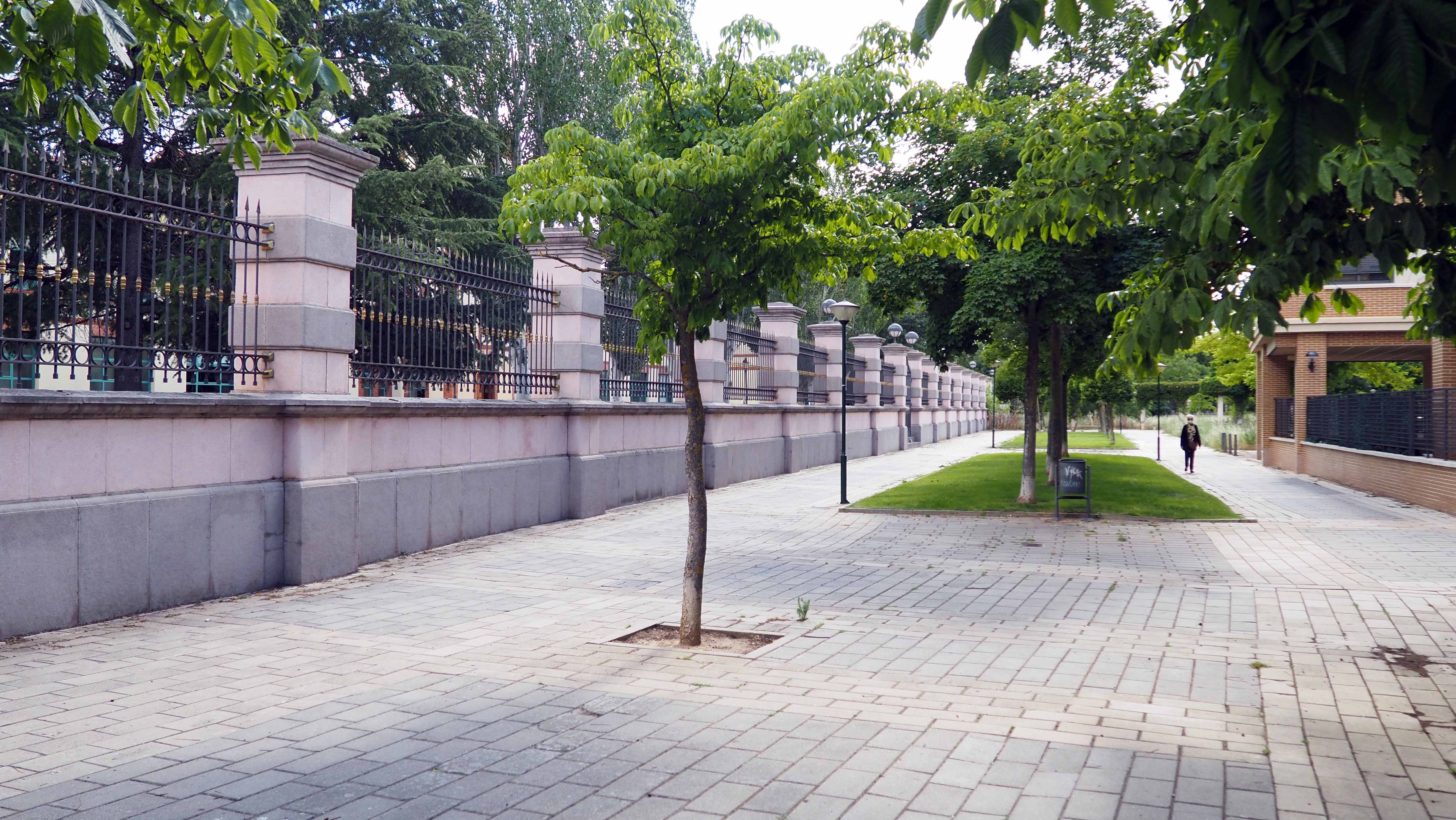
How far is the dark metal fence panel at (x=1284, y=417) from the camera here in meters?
29.3

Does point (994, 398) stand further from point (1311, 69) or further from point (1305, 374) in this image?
point (1311, 69)

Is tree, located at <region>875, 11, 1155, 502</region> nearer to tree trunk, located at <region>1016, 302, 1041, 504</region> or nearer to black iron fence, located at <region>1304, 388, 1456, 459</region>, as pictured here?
tree trunk, located at <region>1016, 302, 1041, 504</region>

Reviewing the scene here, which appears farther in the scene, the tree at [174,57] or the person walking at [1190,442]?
the person walking at [1190,442]

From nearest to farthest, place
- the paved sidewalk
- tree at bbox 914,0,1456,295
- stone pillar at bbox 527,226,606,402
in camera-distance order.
A: 1. tree at bbox 914,0,1456,295
2. the paved sidewalk
3. stone pillar at bbox 527,226,606,402

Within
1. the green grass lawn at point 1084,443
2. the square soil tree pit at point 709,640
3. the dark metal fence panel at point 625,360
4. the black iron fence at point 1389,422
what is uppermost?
the dark metal fence panel at point 625,360

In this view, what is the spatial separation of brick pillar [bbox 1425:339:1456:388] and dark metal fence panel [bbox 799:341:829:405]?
13.0 metres

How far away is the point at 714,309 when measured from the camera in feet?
23.7

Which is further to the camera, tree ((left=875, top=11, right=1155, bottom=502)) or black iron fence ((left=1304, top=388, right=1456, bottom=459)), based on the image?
black iron fence ((left=1304, top=388, right=1456, bottom=459))

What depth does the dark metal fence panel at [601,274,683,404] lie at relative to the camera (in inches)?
615

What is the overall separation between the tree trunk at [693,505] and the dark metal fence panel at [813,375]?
18228 millimetres

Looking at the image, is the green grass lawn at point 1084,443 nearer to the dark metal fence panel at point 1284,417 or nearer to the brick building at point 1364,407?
the dark metal fence panel at point 1284,417

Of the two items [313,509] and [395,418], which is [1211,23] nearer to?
[313,509]

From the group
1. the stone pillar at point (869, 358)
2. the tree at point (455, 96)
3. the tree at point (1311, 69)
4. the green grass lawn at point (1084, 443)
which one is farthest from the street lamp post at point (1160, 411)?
the tree at point (455, 96)

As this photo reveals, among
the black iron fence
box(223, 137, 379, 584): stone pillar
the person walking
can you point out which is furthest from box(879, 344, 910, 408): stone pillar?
box(223, 137, 379, 584): stone pillar
